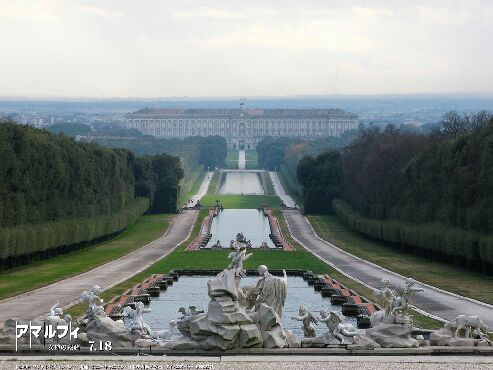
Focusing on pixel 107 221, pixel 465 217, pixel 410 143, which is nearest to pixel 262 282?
pixel 465 217

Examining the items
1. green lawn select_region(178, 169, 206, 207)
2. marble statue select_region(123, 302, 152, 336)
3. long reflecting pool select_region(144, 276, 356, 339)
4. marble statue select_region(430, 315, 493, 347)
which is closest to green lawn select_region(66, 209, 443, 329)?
long reflecting pool select_region(144, 276, 356, 339)

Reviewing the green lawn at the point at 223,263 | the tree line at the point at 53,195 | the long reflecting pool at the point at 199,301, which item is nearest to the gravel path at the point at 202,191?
the tree line at the point at 53,195

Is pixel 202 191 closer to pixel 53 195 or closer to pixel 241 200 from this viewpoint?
pixel 241 200

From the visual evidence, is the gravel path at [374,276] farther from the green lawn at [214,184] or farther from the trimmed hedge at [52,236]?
the green lawn at [214,184]

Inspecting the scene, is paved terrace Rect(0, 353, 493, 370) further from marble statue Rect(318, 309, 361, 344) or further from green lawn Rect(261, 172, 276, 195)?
green lawn Rect(261, 172, 276, 195)

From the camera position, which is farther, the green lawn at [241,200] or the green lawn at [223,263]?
the green lawn at [241,200]

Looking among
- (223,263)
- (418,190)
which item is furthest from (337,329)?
(418,190)
